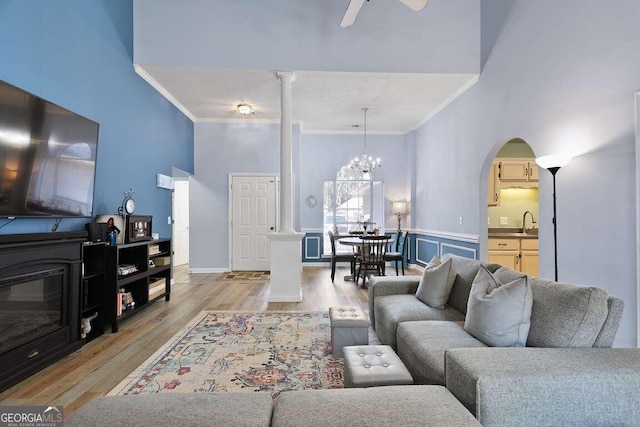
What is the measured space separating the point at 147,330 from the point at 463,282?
10.5 feet

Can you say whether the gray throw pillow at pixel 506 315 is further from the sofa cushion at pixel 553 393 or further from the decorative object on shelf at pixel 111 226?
the decorative object on shelf at pixel 111 226

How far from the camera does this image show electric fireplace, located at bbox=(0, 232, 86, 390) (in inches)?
90.7

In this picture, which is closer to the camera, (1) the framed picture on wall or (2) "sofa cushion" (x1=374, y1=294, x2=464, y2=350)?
(2) "sofa cushion" (x1=374, y1=294, x2=464, y2=350)

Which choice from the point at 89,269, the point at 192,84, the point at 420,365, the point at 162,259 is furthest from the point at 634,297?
the point at 192,84

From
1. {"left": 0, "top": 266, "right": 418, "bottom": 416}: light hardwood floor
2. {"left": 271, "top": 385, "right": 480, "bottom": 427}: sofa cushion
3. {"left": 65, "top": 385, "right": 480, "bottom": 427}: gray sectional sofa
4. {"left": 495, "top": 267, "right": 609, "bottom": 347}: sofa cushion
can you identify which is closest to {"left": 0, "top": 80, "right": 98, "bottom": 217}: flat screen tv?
{"left": 0, "top": 266, "right": 418, "bottom": 416}: light hardwood floor

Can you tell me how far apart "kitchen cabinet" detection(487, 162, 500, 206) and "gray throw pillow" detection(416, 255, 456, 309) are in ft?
10.8

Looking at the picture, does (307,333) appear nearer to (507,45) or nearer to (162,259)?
(162,259)

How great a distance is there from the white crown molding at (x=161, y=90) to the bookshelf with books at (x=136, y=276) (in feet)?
7.70

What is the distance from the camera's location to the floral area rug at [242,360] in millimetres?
2352

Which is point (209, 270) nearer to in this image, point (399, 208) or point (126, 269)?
point (126, 269)

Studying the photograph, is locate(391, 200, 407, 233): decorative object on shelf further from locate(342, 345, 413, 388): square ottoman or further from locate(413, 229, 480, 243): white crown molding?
locate(342, 345, 413, 388): square ottoman

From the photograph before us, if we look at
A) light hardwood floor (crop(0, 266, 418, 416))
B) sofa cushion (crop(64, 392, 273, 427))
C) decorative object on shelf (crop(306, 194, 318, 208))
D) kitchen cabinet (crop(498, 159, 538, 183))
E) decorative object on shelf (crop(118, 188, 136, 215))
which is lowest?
light hardwood floor (crop(0, 266, 418, 416))

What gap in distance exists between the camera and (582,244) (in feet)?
9.95

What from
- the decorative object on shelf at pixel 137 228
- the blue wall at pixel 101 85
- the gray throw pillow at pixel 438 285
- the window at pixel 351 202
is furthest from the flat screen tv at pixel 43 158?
the window at pixel 351 202
